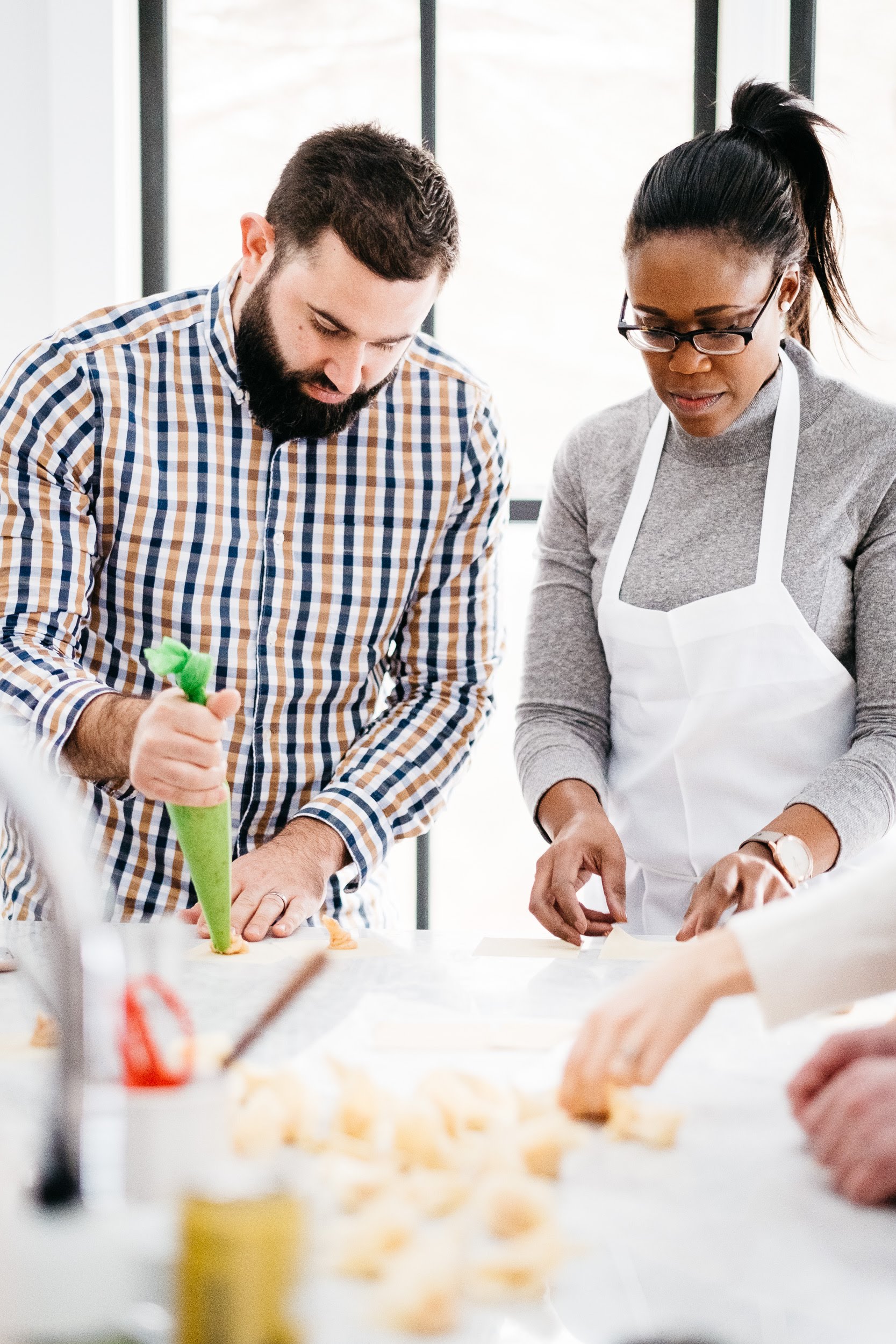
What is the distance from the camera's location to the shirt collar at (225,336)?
169cm

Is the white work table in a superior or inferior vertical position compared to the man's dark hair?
inferior

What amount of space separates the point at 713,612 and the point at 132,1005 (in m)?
1.06

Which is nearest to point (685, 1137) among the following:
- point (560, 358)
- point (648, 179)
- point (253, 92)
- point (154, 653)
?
point (154, 653)

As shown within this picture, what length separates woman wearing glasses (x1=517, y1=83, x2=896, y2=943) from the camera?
4.88 ft

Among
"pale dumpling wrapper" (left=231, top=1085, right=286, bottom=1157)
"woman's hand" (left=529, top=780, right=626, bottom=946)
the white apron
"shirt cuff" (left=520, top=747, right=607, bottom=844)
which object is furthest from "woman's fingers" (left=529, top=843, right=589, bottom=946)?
"pale dumpling wrapper" (left=231, top=1085, right=286, bottom=1157)

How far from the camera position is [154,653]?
1220mm

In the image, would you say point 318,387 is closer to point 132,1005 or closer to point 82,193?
point 132,1005

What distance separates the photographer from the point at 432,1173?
811mm

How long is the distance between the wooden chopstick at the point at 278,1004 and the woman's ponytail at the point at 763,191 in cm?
93

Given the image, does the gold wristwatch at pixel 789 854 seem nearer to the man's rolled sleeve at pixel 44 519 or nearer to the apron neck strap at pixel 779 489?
the apron neck strap at pixel 779 489

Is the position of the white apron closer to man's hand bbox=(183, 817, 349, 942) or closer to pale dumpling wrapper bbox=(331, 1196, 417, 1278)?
man's hand bbox=(183, 817, 349, 942)

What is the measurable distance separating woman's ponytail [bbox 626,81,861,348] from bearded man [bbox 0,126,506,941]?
277 mm

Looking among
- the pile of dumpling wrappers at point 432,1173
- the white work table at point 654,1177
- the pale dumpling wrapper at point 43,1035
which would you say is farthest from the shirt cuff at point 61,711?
the pile of dumpling wrappers at point 432,1173

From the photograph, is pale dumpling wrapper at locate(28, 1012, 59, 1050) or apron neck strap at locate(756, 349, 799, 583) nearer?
pale dumpling wrapper at locate(28, 1012, 59, 1050)
